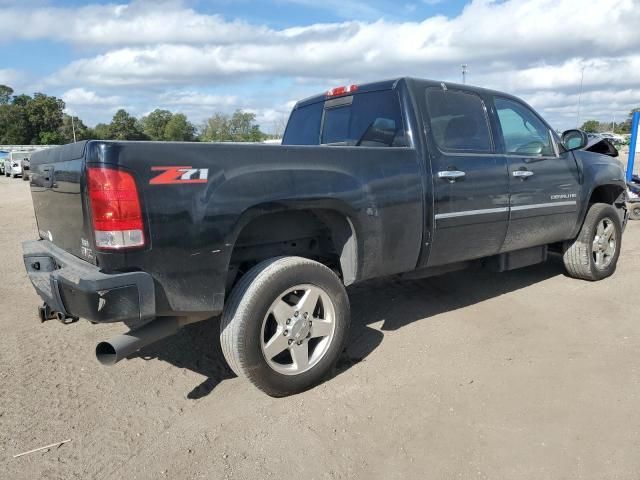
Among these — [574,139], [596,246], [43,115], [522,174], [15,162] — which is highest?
[43,115]

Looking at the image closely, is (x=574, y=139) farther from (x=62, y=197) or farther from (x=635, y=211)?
(x=635, y=211)

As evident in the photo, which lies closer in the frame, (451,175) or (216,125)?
(451,175)

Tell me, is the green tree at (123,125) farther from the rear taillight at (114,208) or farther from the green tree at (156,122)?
the rear taillight at (114,208)

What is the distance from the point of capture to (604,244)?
18.2 feet

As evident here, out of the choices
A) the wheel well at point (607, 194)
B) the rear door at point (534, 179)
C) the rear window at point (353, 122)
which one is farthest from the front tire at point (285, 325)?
the wheel well at point (607, 194)

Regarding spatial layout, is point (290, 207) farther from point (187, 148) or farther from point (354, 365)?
point (354, 365)

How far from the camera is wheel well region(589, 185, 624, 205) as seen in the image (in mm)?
5648

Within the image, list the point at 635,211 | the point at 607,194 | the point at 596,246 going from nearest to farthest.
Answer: the point at 596,246
the point at 607,194
the point at 635,211

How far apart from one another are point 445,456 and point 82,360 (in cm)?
263

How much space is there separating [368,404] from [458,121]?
2360 mm

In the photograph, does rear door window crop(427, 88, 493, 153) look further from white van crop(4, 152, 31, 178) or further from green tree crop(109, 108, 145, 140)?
green tree crop(109, 108, 145, 140)

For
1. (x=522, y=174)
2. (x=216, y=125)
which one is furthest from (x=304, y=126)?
(x=216, y=125)

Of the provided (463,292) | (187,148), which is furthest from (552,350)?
(187,148)

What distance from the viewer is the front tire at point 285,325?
2.89 meters
